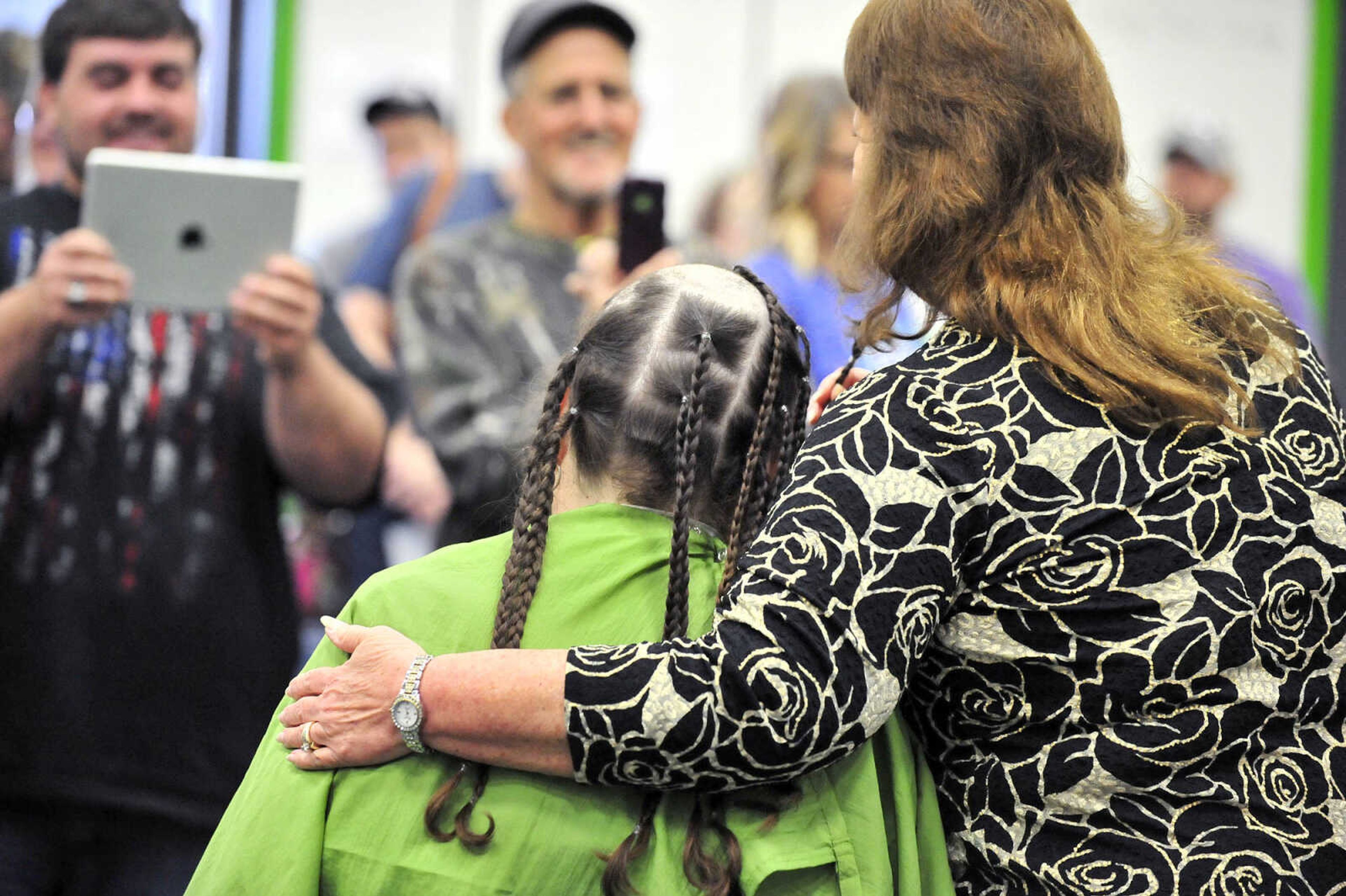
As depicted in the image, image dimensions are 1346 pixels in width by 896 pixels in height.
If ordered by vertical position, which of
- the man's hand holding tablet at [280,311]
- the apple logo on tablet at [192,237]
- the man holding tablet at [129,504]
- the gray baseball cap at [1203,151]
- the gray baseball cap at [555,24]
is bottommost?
the man holding tablet at [129,504]

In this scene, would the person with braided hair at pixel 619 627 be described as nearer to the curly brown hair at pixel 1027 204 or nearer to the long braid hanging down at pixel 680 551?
the long braid hanging down at pixel 680 551

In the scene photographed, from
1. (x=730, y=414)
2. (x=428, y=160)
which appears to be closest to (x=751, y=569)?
(x=730, y=414)

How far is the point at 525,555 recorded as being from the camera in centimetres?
147

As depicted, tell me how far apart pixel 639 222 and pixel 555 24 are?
790 millimetres

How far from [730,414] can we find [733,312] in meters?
0.10

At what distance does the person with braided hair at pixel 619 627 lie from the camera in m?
1.39

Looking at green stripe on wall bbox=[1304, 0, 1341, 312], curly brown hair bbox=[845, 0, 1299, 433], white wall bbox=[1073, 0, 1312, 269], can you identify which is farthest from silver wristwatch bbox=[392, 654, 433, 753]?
green stripe on wall bbox=[1304, 0, 1341, 312]

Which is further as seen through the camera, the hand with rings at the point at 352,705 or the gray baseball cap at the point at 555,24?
the gray baseball cap at the point at 555,24

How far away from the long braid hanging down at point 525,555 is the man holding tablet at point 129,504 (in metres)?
0.99

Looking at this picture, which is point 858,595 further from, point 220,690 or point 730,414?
point 220,690

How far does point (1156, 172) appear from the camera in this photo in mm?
6691

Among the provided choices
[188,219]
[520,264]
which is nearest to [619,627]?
[188,219]

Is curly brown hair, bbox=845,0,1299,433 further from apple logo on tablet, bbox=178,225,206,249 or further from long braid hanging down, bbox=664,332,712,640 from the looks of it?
apple logo on tablet, bbox=178,225,206,249

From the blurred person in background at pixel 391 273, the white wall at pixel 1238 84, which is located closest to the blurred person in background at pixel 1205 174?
the white wall at pixel 1238 84
